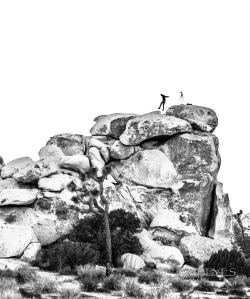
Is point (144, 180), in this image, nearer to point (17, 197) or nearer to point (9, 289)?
point (17, 197)

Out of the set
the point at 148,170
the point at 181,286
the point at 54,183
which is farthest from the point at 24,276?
the point at 148,170

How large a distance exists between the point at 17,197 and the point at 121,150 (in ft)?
47.0

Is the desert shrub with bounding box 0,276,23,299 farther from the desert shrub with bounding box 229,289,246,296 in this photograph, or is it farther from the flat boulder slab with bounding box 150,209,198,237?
the flat boulder slab with bounding box 150,209,198,237

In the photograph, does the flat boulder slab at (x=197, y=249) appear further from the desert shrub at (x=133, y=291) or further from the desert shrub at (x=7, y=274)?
the desert shrub at (x=133, y=291)

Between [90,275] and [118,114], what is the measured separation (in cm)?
3530

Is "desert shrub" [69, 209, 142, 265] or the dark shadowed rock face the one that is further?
the dark shadowed rock face

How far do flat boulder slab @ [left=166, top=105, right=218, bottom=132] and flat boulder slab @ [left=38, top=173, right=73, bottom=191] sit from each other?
16849 mm

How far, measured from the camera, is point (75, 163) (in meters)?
47.3

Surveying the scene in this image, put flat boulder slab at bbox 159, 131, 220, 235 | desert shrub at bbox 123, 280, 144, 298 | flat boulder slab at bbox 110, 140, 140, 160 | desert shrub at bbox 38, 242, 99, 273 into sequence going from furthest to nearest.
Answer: flat boulder slab at bbox 110, 140, 140, 160 → flat boulder slab at bbox 159, 131, 220, 235 → desert shrub at bbox 38, 242, 99, 273 → desert shrub at bbox 123, 280, 144, 298

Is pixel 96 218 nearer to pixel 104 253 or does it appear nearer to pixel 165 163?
pixel 104 253

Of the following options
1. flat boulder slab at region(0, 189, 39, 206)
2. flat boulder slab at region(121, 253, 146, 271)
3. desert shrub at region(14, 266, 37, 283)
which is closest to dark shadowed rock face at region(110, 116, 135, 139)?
flat boulder slab at region(0, 189, 39, 206)

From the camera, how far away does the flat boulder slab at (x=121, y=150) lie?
169 ft

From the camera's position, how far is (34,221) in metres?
40.8

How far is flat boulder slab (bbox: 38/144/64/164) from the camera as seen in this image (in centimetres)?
4912
